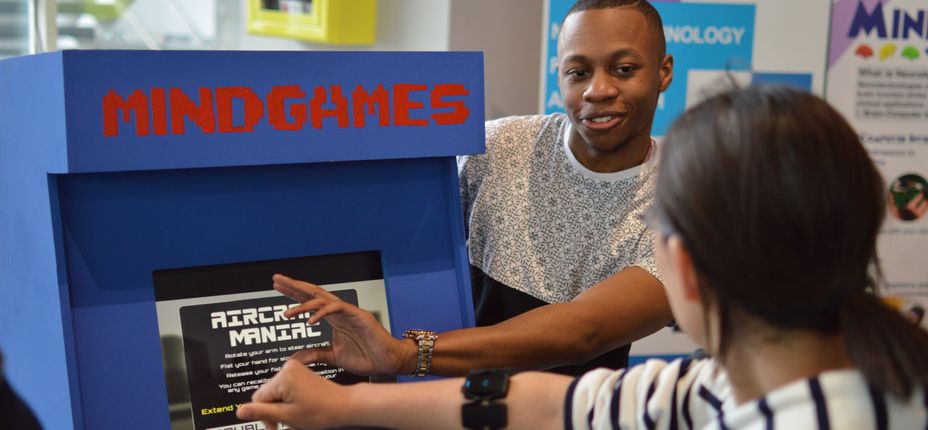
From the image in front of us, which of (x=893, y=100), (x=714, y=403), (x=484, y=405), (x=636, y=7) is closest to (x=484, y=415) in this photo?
(x=484, y=405)

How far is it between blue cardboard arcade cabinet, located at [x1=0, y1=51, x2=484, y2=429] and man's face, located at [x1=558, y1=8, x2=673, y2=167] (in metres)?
0.27

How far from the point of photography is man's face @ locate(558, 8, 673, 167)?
1406 millimetres

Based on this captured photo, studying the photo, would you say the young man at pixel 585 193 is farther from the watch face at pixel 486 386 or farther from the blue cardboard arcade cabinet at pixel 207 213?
the watch face at pixel 486 386

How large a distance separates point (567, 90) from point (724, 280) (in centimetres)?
75

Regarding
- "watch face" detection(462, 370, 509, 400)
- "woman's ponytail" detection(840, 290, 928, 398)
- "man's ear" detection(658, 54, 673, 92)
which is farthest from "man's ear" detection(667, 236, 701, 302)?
"man's ear" detection(658, 54, 673, 92)

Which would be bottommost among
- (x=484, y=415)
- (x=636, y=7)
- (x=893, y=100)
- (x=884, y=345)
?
(x=484, y=415)

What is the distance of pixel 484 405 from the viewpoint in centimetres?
94

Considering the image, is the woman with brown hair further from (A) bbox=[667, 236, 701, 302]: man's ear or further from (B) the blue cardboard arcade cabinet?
(B) the blue cardboard arcade cabinet

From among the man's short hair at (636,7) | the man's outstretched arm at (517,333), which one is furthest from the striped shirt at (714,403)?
the man's short hair at (636,7)

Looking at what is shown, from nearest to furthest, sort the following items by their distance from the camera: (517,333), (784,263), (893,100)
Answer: (784,263), (517,333), (893,100)

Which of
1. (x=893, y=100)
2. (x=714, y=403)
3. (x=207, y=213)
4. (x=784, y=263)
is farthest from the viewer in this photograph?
(x=893, y=100)

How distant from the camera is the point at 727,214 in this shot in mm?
722

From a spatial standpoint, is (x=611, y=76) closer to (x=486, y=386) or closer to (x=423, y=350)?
(x=423, y=350)

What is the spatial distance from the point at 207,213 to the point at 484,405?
1.31 feet
